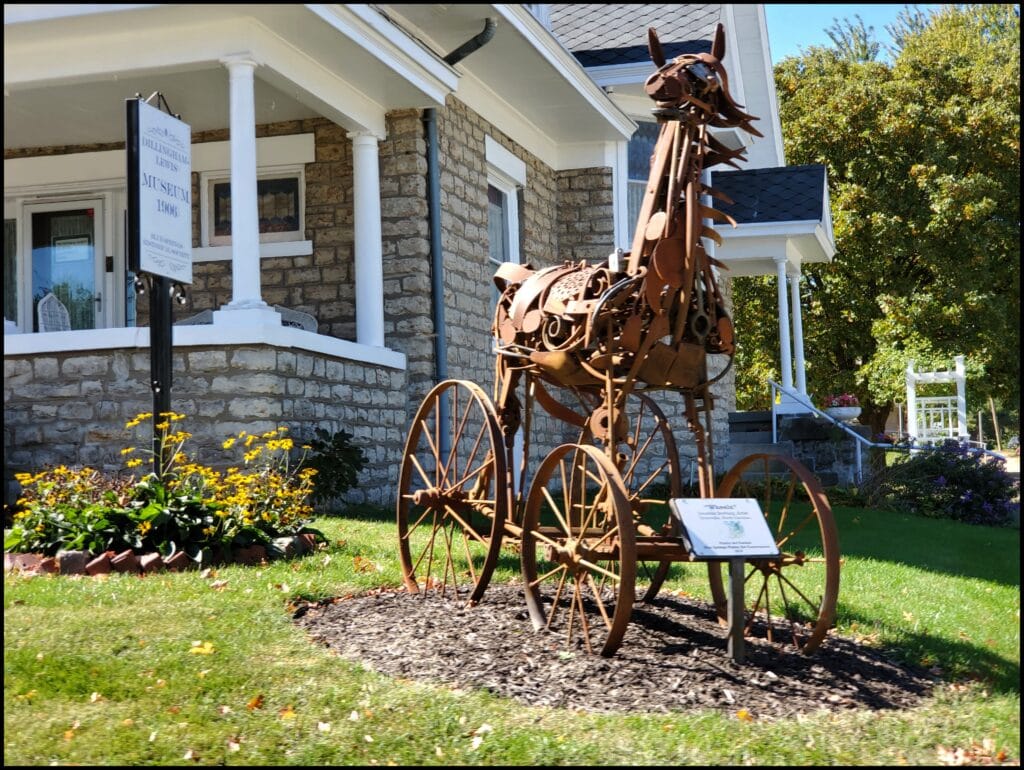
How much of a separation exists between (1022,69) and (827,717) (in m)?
2.31

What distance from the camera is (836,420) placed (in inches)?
638

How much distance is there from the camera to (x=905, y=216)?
2280 cm

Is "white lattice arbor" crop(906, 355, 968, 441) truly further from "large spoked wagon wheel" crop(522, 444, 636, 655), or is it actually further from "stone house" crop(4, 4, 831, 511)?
"large spoked wagon wheel" crop(522, 444, 636, 655)

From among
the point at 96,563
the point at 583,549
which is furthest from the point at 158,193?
the point at 583,549

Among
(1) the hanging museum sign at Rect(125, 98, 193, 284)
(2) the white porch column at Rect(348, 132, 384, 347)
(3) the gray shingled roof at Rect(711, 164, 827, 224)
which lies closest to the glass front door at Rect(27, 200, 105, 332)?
(2) the white porch column at Rect(348, 132, 384, 347)

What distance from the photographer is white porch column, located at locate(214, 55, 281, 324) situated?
28.5 feet

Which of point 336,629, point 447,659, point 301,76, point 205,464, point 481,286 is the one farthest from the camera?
point 481,286

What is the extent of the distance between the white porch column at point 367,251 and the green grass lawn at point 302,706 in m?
4.45

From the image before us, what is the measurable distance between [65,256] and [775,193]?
10.2 metres

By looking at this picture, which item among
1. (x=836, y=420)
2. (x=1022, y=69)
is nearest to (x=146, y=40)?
(x=1022, y=69)

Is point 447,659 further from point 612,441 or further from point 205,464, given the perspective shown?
point 205,464

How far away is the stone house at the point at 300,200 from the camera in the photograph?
8773 mm

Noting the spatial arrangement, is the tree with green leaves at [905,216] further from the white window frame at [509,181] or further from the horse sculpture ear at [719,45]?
the horse sculpture ear at [719,45]

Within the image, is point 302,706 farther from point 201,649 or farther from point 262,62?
point 262,62
